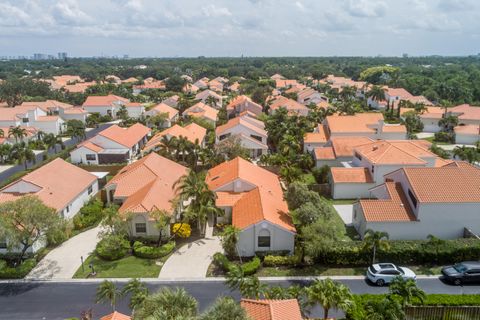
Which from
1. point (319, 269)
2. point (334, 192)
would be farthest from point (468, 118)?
point (319, 269)

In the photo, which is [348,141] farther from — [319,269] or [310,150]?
[319,269]

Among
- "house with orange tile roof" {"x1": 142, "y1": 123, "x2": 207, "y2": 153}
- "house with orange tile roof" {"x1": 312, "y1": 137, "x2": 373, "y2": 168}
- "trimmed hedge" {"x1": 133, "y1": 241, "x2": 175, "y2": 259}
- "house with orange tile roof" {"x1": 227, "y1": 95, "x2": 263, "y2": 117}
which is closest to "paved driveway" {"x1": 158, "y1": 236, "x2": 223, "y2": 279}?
"trimmed hedge" {"x1": 133, "y1": 241, "x2": 175, "y2": 259}

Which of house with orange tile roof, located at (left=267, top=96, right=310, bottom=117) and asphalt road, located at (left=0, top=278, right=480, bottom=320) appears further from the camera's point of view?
house with orange tile roof, located at (left=267, top=96, right=310, bottom=117)

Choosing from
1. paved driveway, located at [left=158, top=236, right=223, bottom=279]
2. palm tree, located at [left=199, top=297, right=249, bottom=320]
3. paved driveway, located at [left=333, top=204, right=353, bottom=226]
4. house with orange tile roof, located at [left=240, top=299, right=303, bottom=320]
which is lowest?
paved driveway, located at [left=158, top=236, right=223, bottom=279]

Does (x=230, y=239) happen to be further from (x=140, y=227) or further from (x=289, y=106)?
(x=289, y=106)

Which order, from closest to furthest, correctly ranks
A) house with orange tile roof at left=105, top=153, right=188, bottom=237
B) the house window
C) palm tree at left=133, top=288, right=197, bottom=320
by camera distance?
palm tree at left=133, top=288, right=197, bottom=320 < the house window < house with orange tile roof at left=105, top=153, right=188, bottom=237

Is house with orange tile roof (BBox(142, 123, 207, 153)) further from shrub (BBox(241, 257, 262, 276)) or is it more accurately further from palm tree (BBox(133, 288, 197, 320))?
palm tree (BBox(133, 288, 197, 320))
